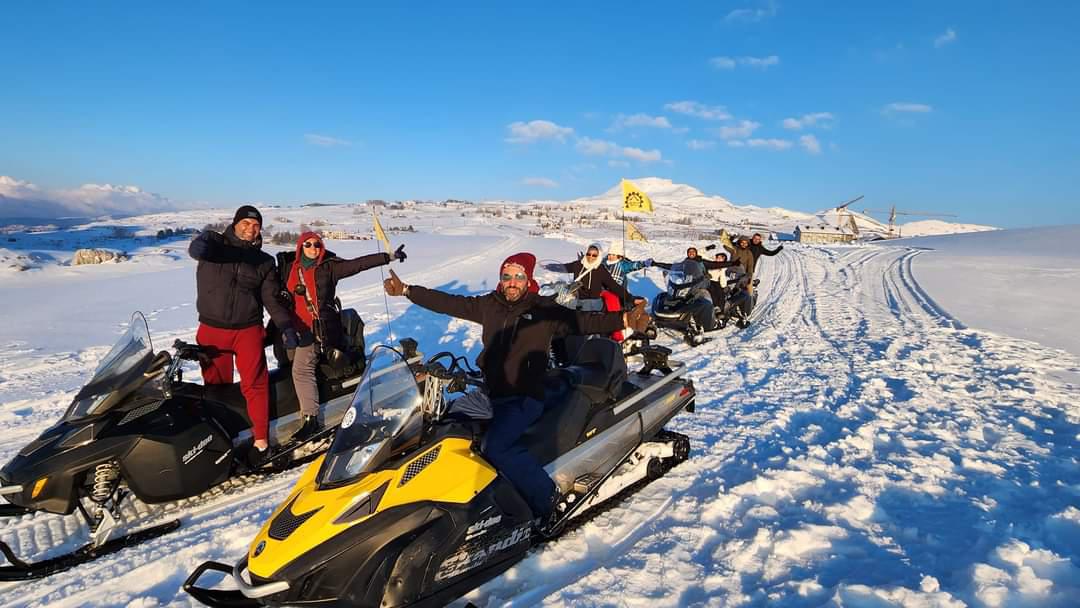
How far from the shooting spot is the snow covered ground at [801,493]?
130 inches

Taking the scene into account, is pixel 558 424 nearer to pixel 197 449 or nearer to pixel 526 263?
pixel 526 263

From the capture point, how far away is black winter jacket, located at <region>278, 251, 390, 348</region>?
5.39 metres

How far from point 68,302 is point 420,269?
8.74m

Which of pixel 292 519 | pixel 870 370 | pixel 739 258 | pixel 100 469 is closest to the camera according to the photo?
pixel 292 519

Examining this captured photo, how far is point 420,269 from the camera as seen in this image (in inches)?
712

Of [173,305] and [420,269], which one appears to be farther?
[420,269]

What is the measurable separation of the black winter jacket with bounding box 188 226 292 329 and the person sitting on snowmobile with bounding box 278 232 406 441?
0.38m

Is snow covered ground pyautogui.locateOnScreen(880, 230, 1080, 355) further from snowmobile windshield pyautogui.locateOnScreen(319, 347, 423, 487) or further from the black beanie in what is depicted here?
the black beanie

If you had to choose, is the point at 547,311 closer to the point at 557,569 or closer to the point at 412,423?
the point at 412,423

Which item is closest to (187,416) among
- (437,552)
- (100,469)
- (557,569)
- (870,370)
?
(100,469)

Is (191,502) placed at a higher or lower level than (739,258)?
lower

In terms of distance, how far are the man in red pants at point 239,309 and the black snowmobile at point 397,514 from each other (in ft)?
5.98

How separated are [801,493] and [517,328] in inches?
98.1

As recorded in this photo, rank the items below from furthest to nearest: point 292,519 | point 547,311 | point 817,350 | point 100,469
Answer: point 817,350, point 547,311, point 100,469, point 292,519
